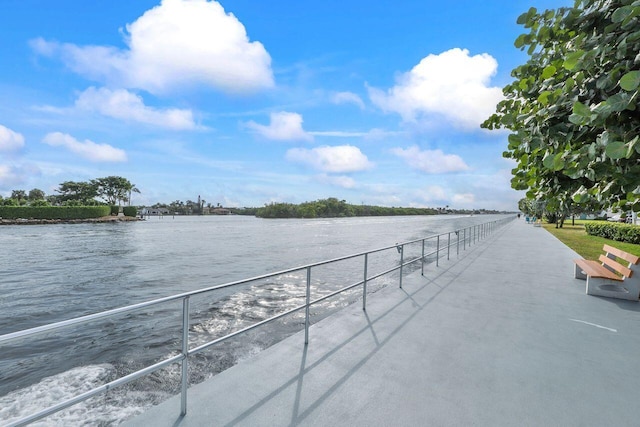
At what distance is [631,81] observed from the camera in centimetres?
173

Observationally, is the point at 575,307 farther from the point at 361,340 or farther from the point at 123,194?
the point at 123,194

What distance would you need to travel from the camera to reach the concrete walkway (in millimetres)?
2641

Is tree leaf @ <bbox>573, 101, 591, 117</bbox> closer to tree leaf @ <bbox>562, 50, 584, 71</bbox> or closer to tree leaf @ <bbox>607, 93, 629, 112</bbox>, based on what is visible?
tree leaf @ <bbox>607, 93, 629, 112</bbox>

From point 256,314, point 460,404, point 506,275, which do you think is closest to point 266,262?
point 256,314

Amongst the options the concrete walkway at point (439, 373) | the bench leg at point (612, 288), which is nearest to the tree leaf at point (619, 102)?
the concrete walkway at point (439, 373)

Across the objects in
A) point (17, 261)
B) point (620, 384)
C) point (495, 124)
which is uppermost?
point (495, 124)

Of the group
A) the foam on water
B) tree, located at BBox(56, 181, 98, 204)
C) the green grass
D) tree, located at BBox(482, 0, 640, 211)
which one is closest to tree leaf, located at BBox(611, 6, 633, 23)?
tree, located at BBox(482, 0, 640, 211)

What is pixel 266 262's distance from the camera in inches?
821

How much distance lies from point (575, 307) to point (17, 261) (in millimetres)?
27940

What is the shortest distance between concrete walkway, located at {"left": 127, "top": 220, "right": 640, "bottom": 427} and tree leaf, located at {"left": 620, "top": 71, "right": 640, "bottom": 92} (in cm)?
239

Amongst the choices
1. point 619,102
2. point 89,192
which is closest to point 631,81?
point 619,102

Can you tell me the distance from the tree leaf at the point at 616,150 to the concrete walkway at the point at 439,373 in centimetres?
203

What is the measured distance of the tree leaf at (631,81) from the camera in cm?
171

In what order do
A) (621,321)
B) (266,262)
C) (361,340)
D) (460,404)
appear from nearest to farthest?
1. (460,404)
2. (361,340)
3. (621,321)
4. (266,262)
